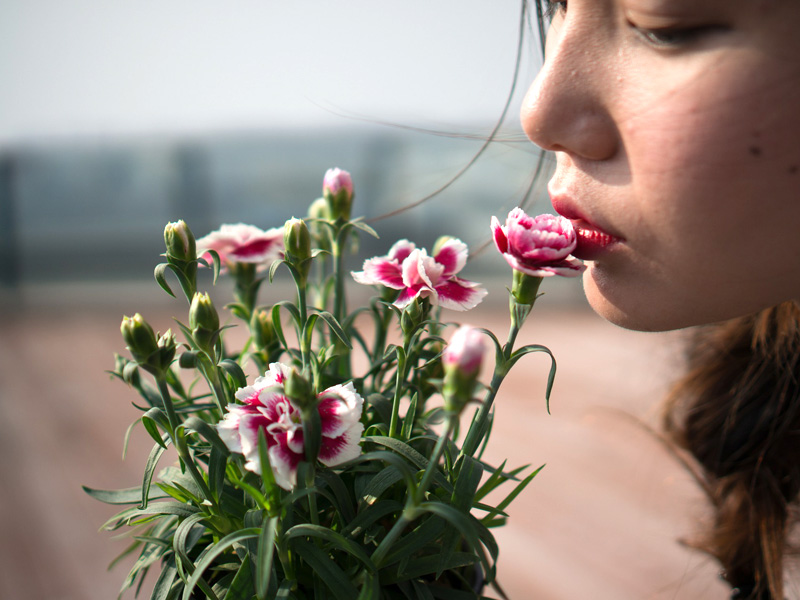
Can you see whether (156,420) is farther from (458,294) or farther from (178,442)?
(458,294)

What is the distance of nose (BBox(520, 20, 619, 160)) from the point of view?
284mm

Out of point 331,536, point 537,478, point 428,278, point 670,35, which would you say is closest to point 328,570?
point 331,536

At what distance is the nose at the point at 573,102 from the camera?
28cm

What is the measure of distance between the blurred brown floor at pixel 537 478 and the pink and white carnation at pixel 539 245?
0.43m

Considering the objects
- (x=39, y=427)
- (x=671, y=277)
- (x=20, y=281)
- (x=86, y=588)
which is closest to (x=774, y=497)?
(x=671, y=277)

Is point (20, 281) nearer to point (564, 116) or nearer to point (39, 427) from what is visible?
point (39, 427)

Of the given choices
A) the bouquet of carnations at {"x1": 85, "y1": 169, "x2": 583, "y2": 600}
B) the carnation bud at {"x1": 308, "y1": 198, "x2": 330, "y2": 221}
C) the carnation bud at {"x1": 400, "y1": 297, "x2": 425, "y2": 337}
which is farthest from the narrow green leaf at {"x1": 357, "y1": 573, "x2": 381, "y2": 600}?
the carnation bud at {"x1": 308, "y1": 198, "x2": 330, "y2": 221}

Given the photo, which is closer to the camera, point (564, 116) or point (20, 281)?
point (564, 116)

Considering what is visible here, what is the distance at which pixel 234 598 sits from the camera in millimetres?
285

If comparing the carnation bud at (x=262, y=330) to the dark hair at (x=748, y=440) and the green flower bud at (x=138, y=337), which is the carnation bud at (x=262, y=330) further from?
the dark hair at (x=748, y=440)

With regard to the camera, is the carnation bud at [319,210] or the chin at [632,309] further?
the carnation bud at [319,210]

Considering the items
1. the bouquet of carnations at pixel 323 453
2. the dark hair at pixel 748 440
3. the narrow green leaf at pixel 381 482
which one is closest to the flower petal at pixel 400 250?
the bouquet of carnations at pixel 323 453

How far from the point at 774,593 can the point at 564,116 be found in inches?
16.4

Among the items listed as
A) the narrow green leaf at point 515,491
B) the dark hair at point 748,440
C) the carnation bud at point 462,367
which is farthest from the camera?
the dark hair at point 748,440
